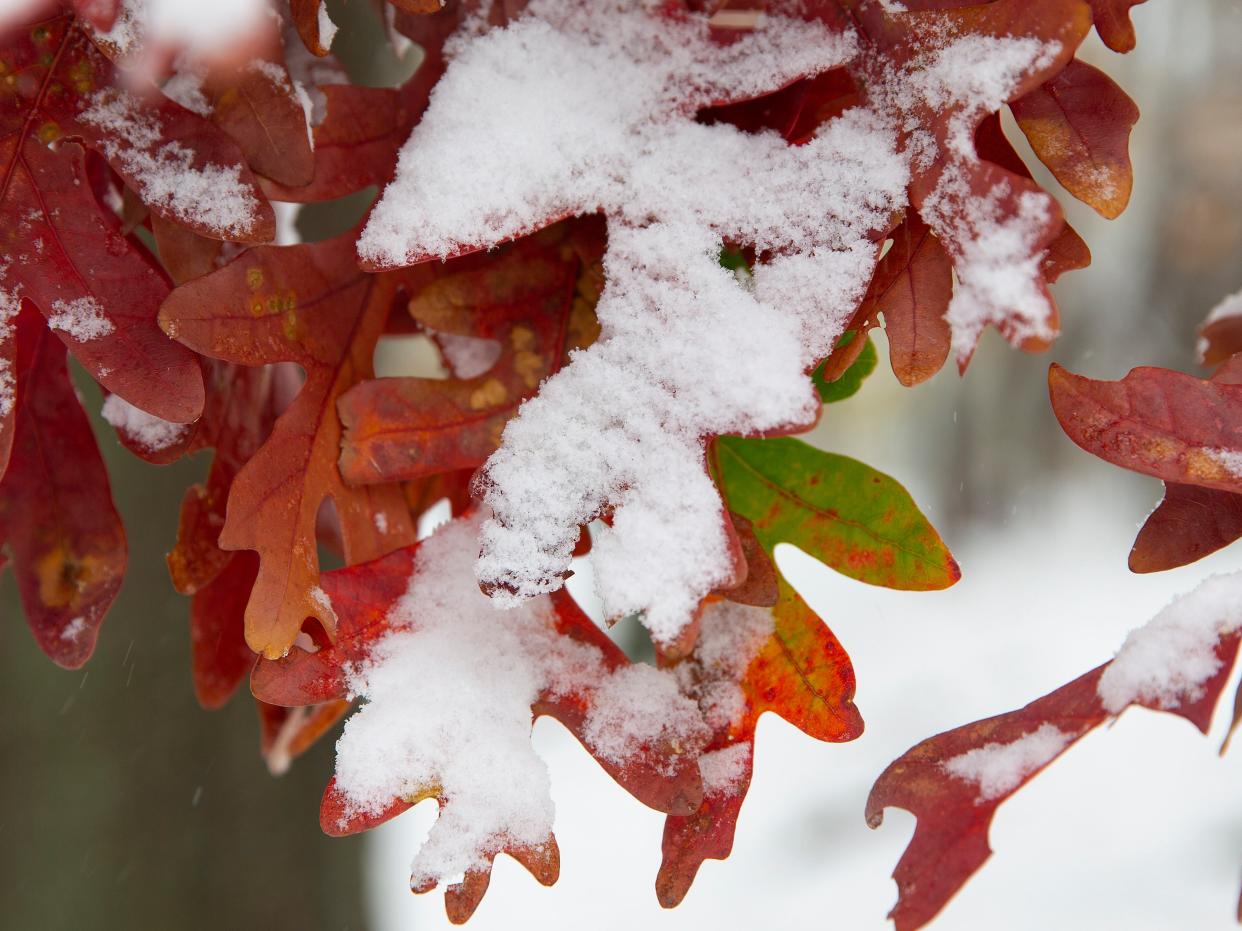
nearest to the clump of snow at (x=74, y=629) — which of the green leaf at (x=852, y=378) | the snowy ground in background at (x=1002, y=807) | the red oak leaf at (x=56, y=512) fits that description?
the red oak leaf at (x=56, y=512)

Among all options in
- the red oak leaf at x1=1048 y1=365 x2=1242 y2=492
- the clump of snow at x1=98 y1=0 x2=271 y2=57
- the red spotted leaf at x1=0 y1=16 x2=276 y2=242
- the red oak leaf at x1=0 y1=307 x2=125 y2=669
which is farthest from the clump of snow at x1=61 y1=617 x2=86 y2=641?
the red oak leaf at x1=1048 y1=365 x2=1242 y2=492

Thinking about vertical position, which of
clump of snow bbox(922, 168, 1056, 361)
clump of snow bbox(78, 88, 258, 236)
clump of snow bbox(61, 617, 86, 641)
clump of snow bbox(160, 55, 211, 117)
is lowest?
clump of snow bbox(61, 617, 86, 641)

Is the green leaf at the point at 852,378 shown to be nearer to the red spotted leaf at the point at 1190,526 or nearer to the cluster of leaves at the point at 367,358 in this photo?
the cluster of leaves at the point at 367,358

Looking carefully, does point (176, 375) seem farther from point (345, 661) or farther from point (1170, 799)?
point (1170, 799)

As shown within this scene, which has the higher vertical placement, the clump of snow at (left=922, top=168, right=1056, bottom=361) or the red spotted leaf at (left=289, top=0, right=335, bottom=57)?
the clump of snow at (left=922, top=168, right=1056, bottom=361)

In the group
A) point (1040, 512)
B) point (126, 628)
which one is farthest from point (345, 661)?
Result: point (1040, 512)

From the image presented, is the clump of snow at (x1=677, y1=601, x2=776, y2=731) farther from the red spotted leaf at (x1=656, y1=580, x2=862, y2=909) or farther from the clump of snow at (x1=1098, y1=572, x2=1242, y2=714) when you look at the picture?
the clump of snow at (x1=1098, y1=572, x2=1242, y2=714)

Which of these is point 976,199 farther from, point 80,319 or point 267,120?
point 80,319

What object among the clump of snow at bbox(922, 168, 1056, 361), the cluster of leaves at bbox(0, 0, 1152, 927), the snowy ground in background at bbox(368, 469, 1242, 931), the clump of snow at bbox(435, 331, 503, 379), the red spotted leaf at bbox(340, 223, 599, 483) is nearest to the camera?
the clump of snow at bbox(922, 168, 1056, 361)

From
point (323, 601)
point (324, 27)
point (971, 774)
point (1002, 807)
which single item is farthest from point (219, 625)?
point (1002, 807)
